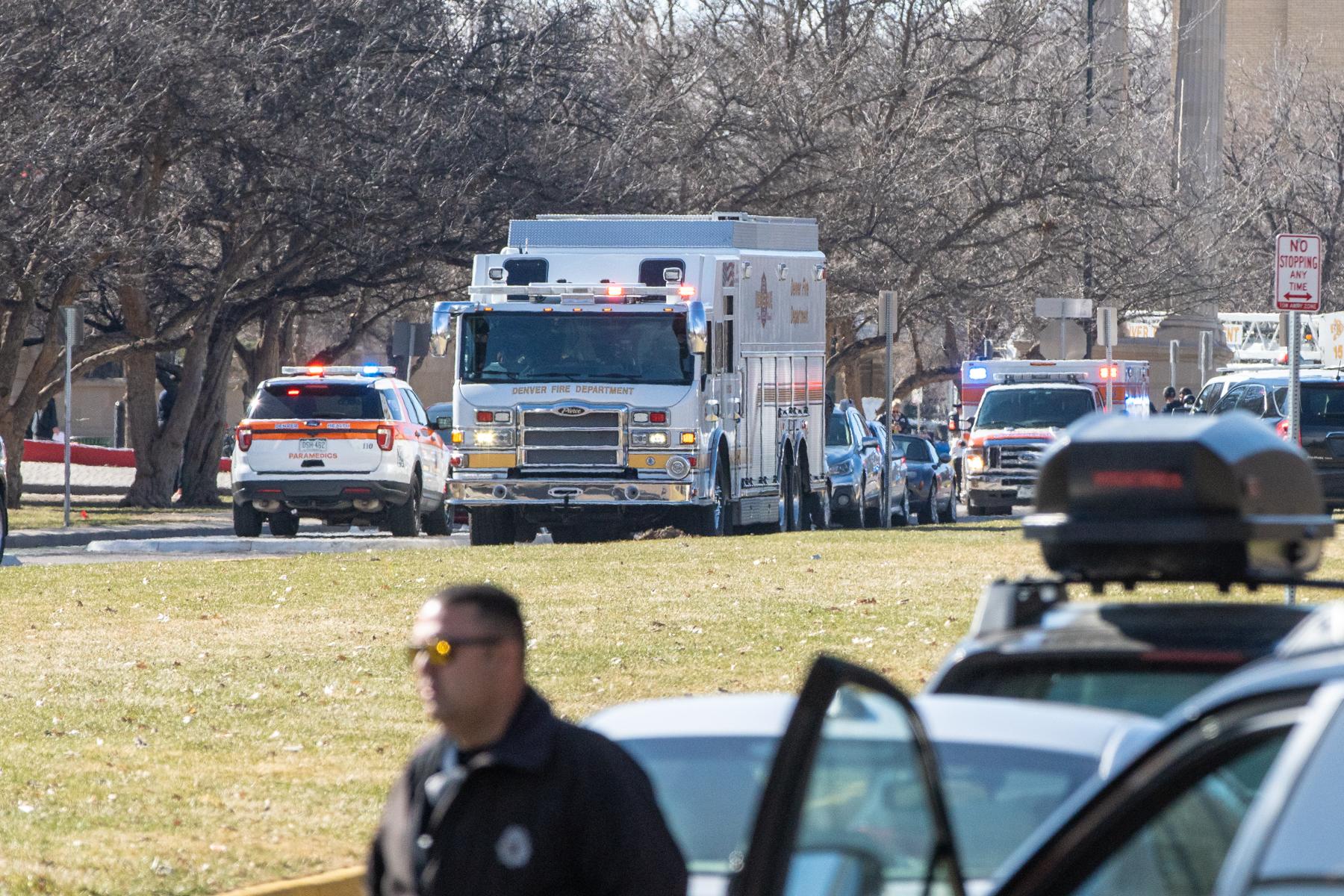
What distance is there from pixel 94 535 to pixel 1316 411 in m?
15.3

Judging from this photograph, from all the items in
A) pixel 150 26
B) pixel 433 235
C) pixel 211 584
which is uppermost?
pixel 150 26

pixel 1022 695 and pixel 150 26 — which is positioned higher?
pixel 150 26

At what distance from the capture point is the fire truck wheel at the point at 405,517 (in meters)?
26.4

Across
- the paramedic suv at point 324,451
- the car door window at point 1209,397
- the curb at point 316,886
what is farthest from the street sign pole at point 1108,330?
the curb at point 316,886

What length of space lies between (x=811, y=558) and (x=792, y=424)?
24.4 ft

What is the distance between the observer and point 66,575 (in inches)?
710

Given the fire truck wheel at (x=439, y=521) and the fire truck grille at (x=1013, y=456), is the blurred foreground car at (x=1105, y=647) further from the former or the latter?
the fire truck grille at (x=1013, y=456)

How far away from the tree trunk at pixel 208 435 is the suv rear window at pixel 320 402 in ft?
33.3

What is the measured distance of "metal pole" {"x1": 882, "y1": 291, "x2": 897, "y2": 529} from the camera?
25852mm

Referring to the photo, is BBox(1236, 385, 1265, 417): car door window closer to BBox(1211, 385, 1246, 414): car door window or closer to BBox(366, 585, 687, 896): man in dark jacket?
BBox(1211, 385, 1246, 414): car door window

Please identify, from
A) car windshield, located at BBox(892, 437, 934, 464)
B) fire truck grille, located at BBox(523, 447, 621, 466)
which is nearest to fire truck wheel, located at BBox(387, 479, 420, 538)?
fire truck grille, located at BBox(523, 447, 621, 466)

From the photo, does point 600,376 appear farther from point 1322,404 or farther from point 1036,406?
point 1036,406

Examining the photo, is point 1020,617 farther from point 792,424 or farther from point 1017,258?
point 1017,258

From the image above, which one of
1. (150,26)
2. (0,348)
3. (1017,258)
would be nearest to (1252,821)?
(150,26)
